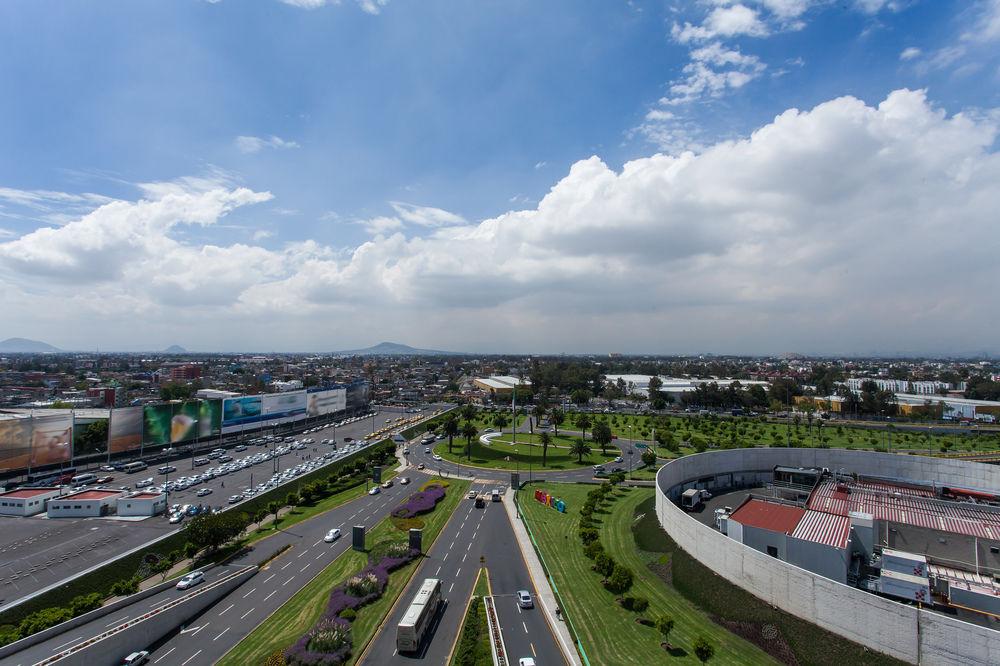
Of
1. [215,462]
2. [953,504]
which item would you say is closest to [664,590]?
[953,504]

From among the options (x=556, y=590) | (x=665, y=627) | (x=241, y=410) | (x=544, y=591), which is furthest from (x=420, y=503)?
(x=241, y=410)

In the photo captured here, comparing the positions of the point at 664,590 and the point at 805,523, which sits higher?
the point at 805,523

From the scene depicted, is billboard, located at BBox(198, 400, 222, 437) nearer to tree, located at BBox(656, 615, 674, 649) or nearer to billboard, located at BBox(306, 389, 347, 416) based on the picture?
billboard, located at BBox(306, 389, 347, 416)

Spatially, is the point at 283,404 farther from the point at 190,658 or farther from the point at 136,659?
the point at 190,658

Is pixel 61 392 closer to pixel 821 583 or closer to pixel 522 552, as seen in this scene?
pixel 522 552

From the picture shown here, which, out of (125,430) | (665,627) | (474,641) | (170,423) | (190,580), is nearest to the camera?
(474,641)

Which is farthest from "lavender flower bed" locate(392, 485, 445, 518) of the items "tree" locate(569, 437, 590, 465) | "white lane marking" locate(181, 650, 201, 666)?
"tree" locate(569, 437, 590, 465)
